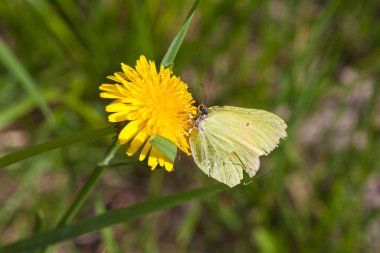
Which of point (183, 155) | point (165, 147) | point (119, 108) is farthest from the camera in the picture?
point (183, 155)

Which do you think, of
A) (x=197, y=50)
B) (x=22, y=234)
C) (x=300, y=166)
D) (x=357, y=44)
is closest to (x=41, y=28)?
(x=197, y=50)

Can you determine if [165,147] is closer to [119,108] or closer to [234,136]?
[119,108]

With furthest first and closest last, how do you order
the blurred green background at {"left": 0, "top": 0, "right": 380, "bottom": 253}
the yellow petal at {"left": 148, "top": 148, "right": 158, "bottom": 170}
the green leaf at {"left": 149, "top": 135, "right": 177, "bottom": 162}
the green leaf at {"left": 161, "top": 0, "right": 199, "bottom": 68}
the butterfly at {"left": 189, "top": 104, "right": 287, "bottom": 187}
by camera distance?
the blurred green background at {"left": 0, "top": 0, "right": 380, "bottom": 253}, the butterfly at {"left": 189, "top": 104, "right": 287, "bottom": 187}, the green leaf at {"left": 161, "top": 0, "right": 199, "bottom": 68}, the yellow petal at {"left": 148, "top": 148, "right": 158, "bottom": 170}, the green leaf at {"left": 149, "top": 135, "right": 177, "bottom": 162}

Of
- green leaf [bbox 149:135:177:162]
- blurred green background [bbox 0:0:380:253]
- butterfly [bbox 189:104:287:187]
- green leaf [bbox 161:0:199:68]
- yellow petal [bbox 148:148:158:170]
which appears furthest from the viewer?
blurred green background [bbox 0:0:380:253]

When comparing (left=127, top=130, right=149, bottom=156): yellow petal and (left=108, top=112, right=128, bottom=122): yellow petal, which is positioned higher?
(left=108, top=112, right=128, bottom=122): yellow petal

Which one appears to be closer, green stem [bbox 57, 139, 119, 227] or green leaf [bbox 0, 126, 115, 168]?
green leaf [bbox 0, 126, 115, 168]

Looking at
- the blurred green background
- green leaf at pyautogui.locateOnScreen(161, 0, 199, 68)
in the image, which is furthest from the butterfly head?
the blurred green background

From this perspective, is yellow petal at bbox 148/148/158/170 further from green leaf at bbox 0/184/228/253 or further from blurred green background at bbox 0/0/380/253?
blurred green background at bbox 0/0/380/253

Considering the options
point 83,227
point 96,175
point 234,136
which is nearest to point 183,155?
point 234,136
